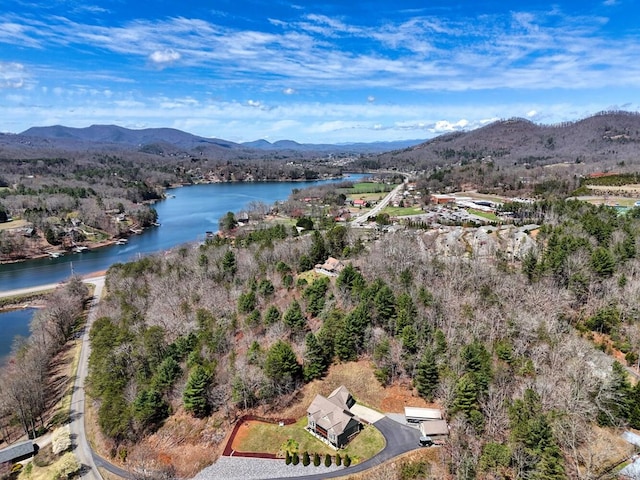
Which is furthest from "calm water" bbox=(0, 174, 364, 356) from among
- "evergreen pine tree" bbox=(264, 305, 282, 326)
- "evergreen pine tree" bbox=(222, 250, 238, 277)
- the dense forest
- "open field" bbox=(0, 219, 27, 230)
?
"evergreen pine tree" bbox=(264, 305, 282, 326)

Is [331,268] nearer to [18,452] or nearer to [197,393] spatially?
[197,393]

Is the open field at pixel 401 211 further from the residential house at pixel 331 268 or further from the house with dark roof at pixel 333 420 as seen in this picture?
the house with dark roof at pixel 333 420

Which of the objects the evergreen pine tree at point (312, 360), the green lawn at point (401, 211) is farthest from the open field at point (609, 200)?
the evergreen pine tree at point (312, 360)

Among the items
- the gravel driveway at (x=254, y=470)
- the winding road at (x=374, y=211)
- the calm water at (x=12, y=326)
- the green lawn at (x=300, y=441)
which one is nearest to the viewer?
the gravel driveway at (x=254, y=470)

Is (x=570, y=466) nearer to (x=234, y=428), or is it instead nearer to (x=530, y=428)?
(x=530, y=428)

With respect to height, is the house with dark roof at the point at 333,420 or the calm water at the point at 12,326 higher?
the house with dark roof at the point at 333,420

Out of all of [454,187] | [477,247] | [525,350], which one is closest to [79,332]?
[525,350]

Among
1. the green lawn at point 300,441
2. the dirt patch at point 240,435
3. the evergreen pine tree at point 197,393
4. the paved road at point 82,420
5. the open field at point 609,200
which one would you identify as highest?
the open field at point 609,200
